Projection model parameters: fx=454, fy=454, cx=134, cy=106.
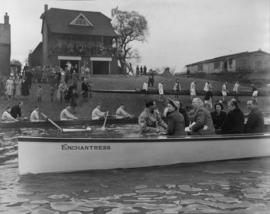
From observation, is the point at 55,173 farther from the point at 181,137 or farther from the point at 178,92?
the point at 178,92

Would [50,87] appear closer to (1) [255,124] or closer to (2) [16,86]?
(2) [16,86]

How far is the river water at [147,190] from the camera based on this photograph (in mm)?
7070

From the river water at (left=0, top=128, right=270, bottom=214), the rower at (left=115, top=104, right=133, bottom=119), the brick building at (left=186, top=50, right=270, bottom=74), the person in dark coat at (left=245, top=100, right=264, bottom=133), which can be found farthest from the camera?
the brick building at (left=186, top=50, right=270, bottom=74)

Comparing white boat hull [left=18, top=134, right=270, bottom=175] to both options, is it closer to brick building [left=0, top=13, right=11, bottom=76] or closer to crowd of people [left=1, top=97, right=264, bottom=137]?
crowd of people [left=1, top=97, right=264, bottom=137]

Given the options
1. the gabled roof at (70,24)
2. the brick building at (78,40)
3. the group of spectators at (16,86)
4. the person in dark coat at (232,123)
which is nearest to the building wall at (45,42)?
the brick building at (78,40)

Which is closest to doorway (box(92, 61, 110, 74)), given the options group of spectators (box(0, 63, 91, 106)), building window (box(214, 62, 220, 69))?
group of spectators (box(0, 63, 91, 106))

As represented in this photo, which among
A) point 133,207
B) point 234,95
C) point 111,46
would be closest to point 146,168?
point 133,207

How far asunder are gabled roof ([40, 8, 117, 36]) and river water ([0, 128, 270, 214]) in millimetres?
Answer: 35667

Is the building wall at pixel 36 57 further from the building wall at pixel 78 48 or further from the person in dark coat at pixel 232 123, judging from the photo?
the person in dark coat at pixel 232 123

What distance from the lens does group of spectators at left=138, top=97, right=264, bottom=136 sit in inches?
396

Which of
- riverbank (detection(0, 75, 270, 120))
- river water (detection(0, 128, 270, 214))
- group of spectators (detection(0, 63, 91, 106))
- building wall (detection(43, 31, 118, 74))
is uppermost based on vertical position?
building wall (detection(43, 31, 118, 74))

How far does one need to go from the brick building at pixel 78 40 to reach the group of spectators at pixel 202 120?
32074 mm

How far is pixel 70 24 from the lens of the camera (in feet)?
150

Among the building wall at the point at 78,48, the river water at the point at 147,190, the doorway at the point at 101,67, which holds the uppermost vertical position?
the building wall at the point at 78,48
